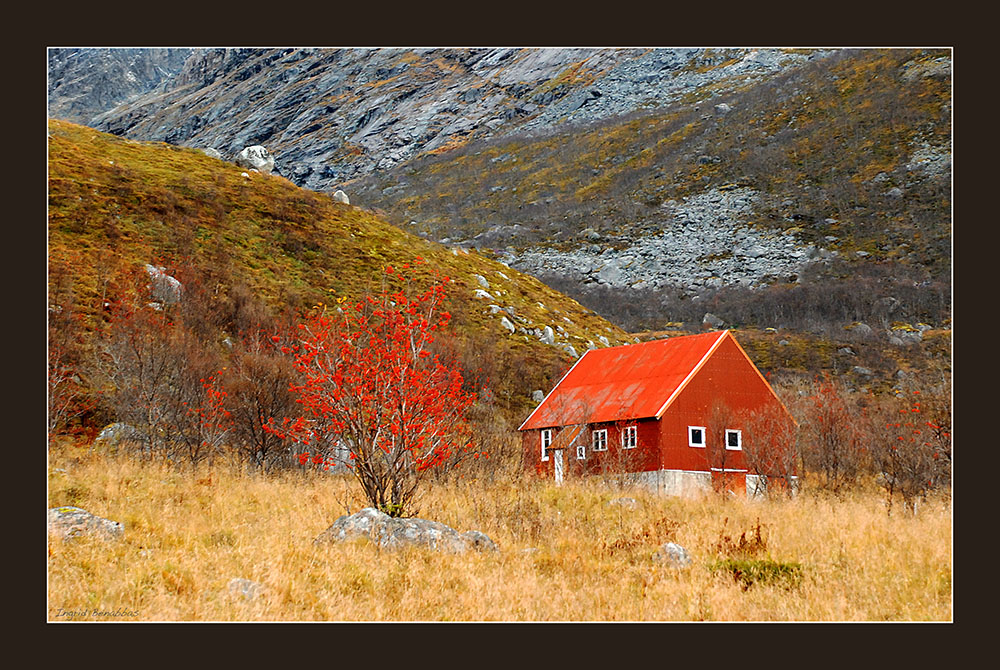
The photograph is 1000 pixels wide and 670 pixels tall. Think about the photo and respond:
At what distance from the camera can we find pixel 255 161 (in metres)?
48.3

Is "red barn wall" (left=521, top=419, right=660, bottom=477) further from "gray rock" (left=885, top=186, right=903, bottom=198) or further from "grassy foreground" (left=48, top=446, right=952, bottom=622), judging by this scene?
"gray rock" (left=885, top=186, right=903, bottom=198)

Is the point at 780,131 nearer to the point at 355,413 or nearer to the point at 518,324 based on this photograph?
the point at 518,324

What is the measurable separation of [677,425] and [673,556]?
14.1 m

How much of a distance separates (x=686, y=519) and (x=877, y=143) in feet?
296

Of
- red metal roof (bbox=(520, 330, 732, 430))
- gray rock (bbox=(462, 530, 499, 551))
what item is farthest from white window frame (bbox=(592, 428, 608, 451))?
gray rock (bbox=(462, 530, 499, 551))

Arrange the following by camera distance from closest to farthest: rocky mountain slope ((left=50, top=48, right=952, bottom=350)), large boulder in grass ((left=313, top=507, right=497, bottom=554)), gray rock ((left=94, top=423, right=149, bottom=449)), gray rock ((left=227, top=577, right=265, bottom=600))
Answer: gray rock ((left=227, top=577, right=265, bottom=600)) < large boulder in grass ((left=313, top=507, right=497, bottom=554)) < gray rock ((left=94, top=423, right=149, bottom=449)) < rocky mountain slope ((left=50, top=48, right=952, bottom=350))

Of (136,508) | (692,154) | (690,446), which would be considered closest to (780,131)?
(692,154)

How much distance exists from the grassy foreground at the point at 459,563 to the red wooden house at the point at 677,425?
882cm

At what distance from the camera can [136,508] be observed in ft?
43.7

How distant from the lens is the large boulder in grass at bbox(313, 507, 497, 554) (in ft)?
38.1

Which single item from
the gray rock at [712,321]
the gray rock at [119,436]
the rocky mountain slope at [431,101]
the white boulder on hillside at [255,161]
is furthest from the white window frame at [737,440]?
the rocky mountain slope at [431,101]

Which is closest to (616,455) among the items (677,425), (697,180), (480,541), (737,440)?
(677,425)

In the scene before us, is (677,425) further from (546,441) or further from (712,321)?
(712,321)

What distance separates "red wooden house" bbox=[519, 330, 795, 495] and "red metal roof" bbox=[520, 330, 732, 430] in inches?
2.1
